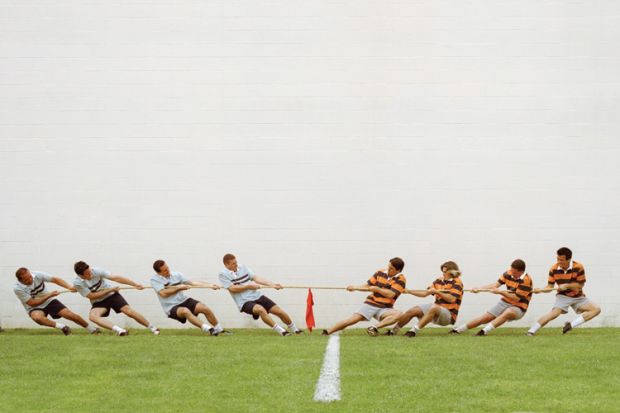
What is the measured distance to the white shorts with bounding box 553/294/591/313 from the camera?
14.2 metres

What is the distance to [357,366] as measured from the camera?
384 inches

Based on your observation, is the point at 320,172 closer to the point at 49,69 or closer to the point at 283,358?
the point at 49,69

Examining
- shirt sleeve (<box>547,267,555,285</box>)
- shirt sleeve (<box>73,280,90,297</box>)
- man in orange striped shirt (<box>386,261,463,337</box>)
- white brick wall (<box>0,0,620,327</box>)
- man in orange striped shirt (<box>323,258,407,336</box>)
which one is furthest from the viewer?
white brick wall (<box>0,0,620,327</box>)

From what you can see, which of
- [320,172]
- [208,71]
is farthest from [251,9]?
[320,172]

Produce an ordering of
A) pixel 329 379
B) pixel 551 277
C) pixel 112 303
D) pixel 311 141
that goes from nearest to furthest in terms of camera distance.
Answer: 1. pixel 329 379
2. pixel 551 277
3. pixel 112 303
4. pixel 311 141

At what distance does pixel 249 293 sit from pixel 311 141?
257 centimetres

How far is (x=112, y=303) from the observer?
14.8 m

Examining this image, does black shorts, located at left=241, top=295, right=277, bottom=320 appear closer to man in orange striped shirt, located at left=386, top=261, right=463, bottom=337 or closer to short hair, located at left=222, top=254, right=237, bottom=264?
short hair, located at left=222, top=254, right=237, bottom=264

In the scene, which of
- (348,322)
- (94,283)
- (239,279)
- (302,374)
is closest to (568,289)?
(348,322)

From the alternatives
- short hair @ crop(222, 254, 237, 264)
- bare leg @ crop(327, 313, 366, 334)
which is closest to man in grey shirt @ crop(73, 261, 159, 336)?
short hair @ crop(222, 254, 237, 264)

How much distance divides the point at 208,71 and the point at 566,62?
5.24m

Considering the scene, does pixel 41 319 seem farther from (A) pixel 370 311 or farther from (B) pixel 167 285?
(A) pixel 370 311

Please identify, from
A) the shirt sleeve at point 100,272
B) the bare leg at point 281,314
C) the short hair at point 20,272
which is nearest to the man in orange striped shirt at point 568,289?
the bare leg at point 281,314

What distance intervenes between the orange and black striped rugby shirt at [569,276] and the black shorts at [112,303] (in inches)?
228
